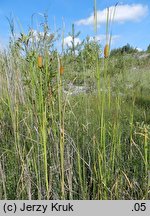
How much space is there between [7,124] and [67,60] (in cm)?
71

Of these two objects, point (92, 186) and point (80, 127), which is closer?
point (92, 186)

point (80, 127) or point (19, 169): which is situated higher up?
point (80, 127)

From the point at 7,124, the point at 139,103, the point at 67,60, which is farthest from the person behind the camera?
the point at 139,103

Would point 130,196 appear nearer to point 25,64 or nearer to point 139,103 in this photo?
point 25,64

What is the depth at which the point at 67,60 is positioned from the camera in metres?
2.91

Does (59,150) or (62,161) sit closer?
(62,161)

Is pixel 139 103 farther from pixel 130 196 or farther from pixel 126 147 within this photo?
pixel 130 196
